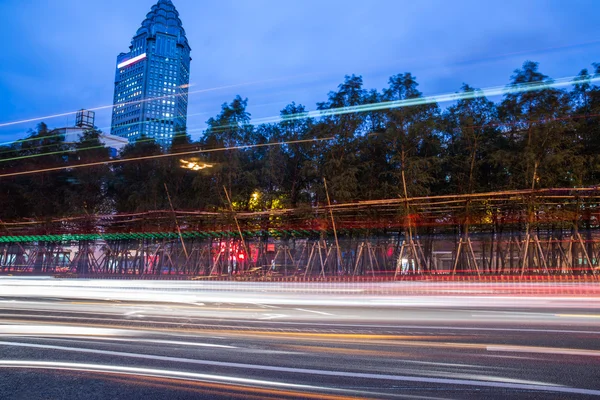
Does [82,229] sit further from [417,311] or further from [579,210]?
[579,210]

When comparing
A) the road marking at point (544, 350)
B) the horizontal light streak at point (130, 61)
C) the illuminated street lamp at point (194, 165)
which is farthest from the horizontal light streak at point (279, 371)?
the horizontal light streak at point (130, 61)

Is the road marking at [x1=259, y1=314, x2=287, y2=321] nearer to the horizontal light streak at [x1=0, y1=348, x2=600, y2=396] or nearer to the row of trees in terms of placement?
the horizontal light streak at [x1=0, y1=348, x2=600, y2=396]

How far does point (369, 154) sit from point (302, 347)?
46.0 feet

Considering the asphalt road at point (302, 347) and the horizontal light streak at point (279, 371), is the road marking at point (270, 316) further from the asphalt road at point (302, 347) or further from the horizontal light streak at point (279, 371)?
the horizontal light streak at point (279, 371)

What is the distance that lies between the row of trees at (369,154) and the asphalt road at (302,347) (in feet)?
21.6

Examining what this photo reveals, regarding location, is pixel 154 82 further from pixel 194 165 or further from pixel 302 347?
pixel 302 347

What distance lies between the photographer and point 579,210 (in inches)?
631

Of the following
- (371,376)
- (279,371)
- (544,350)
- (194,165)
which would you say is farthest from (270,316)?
(194,165)

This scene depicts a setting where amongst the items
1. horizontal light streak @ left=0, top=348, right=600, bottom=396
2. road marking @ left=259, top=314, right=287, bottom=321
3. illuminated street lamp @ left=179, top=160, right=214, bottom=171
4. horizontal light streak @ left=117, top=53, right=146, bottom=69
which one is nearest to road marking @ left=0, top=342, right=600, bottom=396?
horizontal light streak @ left=0, top=348, right=600, bottom=396

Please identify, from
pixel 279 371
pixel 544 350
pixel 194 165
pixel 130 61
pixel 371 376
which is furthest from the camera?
pixel 130 61

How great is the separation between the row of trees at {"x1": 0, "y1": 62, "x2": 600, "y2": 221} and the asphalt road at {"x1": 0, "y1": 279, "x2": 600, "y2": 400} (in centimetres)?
660

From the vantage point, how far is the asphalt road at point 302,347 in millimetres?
4635

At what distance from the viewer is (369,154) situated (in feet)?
64.8

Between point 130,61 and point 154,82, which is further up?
point 130,61
